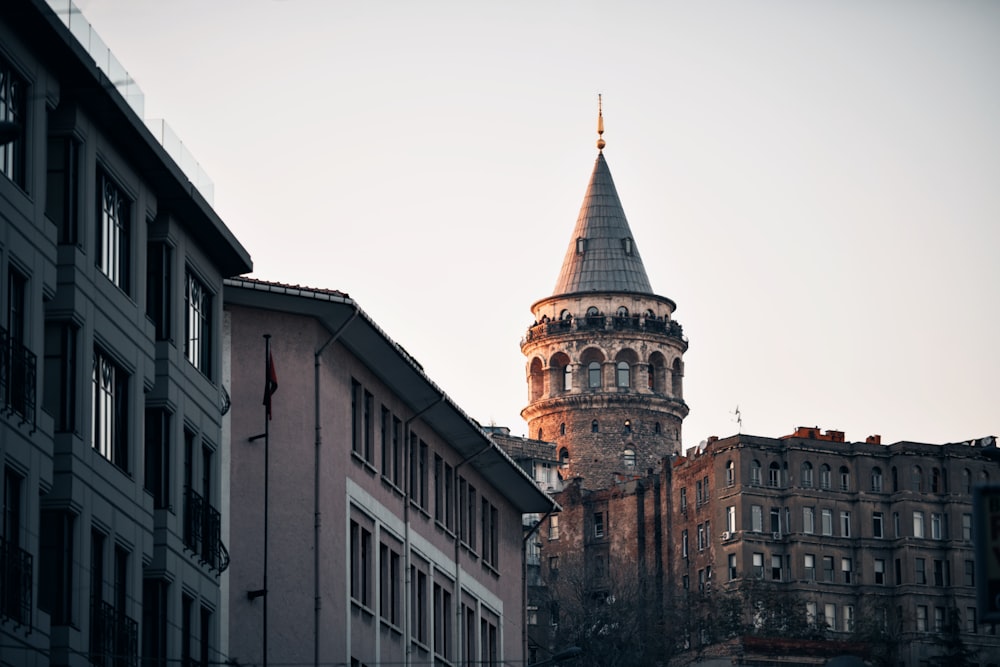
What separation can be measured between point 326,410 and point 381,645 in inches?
270

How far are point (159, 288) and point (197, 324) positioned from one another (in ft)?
9.49

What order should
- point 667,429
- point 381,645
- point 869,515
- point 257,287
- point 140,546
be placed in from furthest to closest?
1. point 667,429
2. point 869,515
3. point 381,645
4. point 257,287
5. point 140,546

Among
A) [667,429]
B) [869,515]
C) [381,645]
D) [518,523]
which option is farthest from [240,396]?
[667,429]

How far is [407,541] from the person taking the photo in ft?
224

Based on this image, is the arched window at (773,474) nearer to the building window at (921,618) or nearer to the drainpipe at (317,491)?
the building window at (921,618)

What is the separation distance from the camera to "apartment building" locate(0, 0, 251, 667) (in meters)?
43.6

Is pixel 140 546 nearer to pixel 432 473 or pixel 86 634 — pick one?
pixel 86 634

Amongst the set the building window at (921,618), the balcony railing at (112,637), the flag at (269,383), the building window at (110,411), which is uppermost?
the building window at (921,618)

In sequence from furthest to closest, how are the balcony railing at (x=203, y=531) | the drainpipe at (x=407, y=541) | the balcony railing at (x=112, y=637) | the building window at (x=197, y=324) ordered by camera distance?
the drainpipe at (x=407, y=541)
the building window at (x=197, y=324)
the balcony railing at (x=203, y=531)
the balcony railing at (x=112, y=637)

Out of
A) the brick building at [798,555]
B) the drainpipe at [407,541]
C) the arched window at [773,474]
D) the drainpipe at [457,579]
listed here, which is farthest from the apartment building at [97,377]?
the arched window at [773,474]

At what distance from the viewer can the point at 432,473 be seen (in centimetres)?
7219

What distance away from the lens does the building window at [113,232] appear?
48.2m

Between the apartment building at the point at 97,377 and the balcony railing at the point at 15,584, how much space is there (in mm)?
38

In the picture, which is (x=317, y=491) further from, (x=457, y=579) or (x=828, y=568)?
(x=828, y=568)
